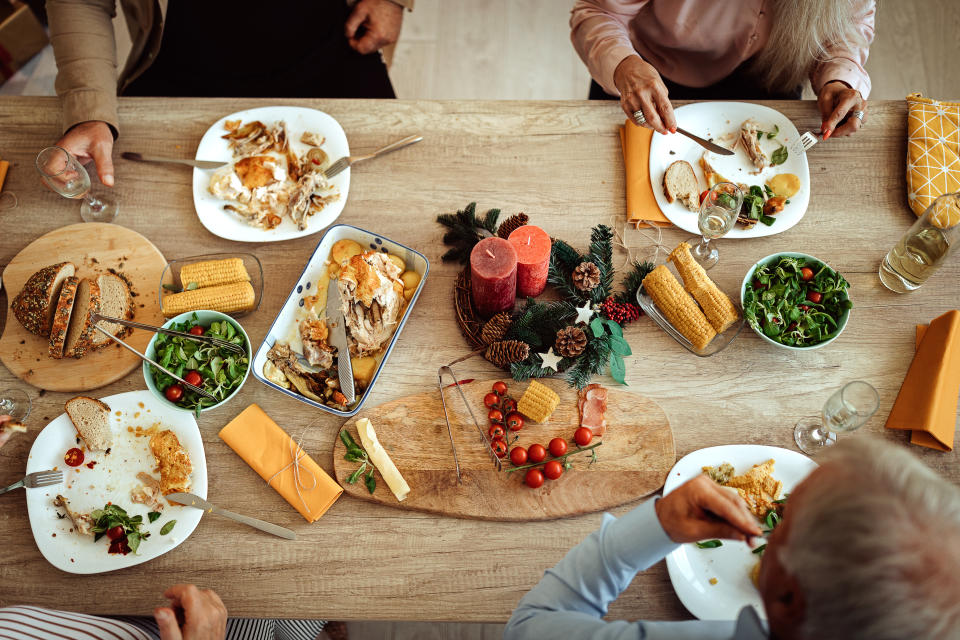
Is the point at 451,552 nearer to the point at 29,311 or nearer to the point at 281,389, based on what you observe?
the point at 281,389

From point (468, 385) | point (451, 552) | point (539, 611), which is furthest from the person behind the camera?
point (468, 385)

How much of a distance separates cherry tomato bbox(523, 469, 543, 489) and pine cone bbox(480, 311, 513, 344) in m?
Answer: 0.36

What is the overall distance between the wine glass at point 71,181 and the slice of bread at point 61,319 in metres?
0.30

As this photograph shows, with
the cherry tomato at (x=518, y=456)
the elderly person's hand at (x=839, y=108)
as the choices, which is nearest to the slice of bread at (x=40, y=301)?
the cherry tomato at (x=518, y=456)

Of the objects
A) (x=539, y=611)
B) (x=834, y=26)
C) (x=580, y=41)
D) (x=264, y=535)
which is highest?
(x=834, y=26)

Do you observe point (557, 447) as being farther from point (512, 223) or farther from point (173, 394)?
point (173, 394)

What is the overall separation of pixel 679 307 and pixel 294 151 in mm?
1308

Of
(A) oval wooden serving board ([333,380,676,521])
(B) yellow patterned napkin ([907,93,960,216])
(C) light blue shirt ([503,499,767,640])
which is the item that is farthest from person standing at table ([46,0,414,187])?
(C) light blue shirt ([503,499,767,640])

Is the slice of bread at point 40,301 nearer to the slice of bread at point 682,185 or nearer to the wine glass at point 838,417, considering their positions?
the slice of bread at point 682,185

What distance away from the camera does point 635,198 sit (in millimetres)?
1696

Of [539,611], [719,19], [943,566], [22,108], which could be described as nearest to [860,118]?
[719,19]

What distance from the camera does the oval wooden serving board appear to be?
140cm

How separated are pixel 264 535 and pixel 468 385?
0.65m

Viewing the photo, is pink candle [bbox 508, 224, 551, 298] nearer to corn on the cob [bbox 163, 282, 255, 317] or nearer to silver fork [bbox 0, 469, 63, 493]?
corn on the cob [bbox 163, 282, 255, 317]
